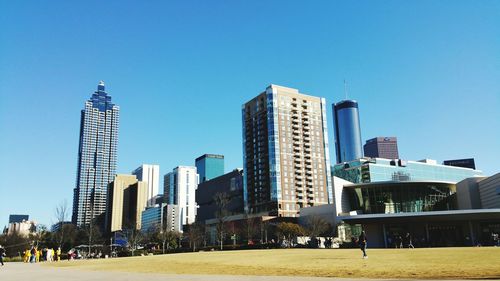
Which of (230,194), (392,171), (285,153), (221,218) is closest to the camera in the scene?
(221,218)

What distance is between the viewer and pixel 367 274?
1750 cm

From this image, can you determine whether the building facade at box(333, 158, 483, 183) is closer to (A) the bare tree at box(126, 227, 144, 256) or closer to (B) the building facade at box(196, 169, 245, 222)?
(B) the building facade at box(196, 169, 245, 222)

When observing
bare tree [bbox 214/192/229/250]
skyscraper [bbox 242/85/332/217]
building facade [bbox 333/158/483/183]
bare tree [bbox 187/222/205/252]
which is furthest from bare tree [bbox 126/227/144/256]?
building facade [bbox 333/158/483/183]

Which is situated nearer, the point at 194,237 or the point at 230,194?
the point at 194,237

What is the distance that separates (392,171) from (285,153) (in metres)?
50.7

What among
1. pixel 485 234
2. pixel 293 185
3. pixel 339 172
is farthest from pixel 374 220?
pixel 339 172

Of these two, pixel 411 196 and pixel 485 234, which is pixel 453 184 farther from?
pixel 485 234

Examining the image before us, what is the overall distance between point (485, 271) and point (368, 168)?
149 meters

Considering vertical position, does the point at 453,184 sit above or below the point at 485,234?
above

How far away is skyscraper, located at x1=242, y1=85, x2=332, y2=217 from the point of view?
140750mm

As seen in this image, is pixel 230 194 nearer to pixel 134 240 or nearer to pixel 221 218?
pixel 221 218

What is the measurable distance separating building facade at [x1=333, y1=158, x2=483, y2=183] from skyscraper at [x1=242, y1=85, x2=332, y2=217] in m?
17.5

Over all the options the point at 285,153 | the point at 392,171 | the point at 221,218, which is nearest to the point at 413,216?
the point at 221,218

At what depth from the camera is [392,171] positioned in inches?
6658
